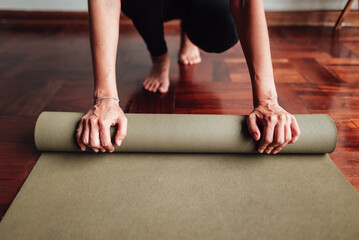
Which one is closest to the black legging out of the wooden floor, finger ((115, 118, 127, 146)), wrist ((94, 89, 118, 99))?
the wooden floor

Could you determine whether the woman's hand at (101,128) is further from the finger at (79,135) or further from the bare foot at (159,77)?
the bare foot at (159,77)

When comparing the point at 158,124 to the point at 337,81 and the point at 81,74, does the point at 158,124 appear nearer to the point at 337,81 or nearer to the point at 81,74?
the point at 81,74

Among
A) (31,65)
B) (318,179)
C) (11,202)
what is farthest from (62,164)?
(31,65)

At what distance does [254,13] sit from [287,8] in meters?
1.40

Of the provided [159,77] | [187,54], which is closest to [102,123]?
[159,77]

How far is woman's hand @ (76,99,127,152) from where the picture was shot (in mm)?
676

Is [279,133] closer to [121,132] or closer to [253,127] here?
[253,127]

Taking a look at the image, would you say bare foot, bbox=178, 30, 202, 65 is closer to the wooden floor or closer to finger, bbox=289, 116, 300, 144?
the wooden floor

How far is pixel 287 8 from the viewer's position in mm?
1976

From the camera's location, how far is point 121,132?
695mm

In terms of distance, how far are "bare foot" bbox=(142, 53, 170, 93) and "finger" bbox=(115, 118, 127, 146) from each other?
1.58 ft

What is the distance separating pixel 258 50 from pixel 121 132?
444 millimetres

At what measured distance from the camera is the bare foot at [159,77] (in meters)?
1.18

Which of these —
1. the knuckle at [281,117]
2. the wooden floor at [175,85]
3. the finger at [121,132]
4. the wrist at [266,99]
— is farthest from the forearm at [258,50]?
the finger at [121,132]
